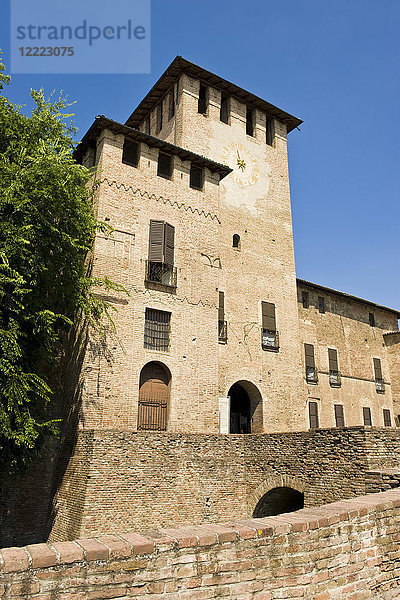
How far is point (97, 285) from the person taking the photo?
1466 centimetres

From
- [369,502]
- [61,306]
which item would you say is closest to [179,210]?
[61,306]

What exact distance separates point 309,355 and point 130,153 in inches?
578

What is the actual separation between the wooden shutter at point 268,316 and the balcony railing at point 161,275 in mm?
6133

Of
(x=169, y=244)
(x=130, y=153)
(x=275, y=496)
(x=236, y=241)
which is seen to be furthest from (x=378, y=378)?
(x=130, y=153)

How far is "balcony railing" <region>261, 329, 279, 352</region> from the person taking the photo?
2077 cm

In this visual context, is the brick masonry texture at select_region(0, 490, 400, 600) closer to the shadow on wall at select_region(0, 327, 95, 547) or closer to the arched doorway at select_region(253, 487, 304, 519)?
the shadow on wall at select_region(0, 327, 95, 547)

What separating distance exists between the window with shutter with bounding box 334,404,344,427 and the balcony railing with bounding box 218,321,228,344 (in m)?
10.1

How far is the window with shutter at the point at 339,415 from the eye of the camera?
83.5ft

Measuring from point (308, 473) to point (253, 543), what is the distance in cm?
936

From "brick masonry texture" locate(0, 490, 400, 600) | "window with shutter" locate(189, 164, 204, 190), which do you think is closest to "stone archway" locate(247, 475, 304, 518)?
"brick masonry texture" locate(0, 490, 400, 600)

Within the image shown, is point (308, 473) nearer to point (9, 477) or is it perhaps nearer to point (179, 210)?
point (9, 477)

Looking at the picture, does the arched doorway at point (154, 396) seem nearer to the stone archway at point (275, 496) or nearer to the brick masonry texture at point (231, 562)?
the stone archway at point (275, 496)

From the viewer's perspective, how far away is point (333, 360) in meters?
26.6

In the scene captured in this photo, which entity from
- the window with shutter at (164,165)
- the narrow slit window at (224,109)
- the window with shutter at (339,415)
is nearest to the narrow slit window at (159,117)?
the narrow slit window at (224,109)
